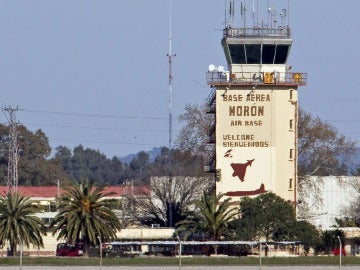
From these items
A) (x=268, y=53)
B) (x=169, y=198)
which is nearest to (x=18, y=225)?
(x=268, y=53)

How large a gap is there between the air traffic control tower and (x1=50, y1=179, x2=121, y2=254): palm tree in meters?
12.1

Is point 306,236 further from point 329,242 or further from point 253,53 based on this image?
point 253,53

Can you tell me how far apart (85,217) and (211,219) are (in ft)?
31.9

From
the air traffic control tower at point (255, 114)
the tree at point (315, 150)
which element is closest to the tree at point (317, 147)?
the tree at point (315, 150)

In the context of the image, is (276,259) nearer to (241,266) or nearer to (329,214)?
(241,266)

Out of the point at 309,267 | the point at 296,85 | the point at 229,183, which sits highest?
the point at 296,85

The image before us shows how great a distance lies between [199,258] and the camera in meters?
91.9

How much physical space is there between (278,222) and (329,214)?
147ft

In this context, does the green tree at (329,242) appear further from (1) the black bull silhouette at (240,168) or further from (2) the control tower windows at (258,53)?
(2) the control tower windows at (258,53)

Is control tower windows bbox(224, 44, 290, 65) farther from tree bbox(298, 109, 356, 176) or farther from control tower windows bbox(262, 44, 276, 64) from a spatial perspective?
tree bbox(298, 109, 356, 176)

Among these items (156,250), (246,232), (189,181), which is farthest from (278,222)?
(189,181)

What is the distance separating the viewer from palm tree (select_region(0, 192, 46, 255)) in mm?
99875

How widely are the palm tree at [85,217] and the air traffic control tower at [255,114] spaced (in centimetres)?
1207

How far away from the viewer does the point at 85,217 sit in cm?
9919
